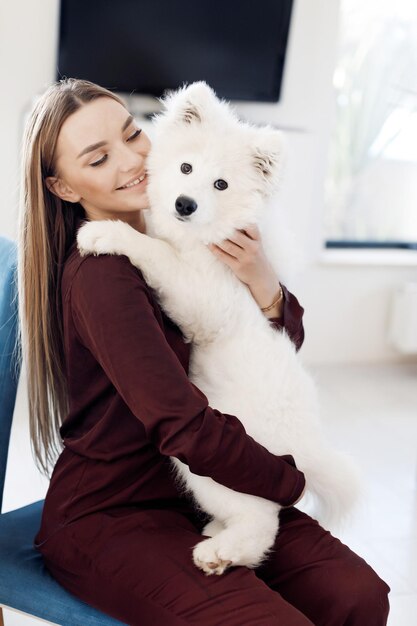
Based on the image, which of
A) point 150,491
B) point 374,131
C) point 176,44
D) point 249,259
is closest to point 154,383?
point 150,491

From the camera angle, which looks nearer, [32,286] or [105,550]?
[105,550]

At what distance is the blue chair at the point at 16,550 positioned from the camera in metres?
1.32

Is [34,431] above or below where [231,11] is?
below

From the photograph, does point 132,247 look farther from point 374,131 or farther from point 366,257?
point 374,131

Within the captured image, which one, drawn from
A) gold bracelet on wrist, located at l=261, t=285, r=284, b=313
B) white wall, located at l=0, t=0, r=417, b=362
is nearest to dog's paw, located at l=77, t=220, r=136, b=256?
gold bracelet on wrist, located at l=261, t=285, r=284, b=313

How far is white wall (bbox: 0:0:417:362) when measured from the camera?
3293 millimetres

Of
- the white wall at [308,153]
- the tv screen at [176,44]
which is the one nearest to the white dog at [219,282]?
the white wall at [308,153]

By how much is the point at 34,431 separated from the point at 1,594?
0.36 m

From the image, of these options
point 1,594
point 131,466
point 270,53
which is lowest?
point 1,594

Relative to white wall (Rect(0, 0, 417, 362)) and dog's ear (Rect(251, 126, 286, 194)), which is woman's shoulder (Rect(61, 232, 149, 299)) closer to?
dog's ear (Rect(251, 126, 286, 194))

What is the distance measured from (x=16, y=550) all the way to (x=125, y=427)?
32 cm

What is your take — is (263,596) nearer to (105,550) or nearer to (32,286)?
(105,550)

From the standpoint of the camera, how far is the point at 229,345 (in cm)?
150

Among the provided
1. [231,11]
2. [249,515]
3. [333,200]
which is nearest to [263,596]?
[249,515]
